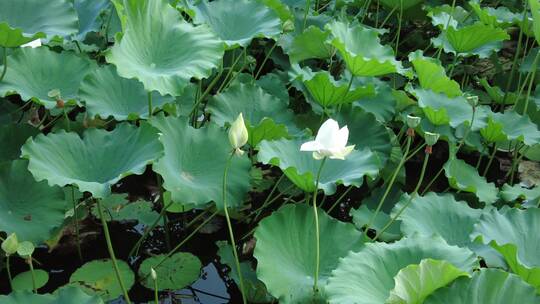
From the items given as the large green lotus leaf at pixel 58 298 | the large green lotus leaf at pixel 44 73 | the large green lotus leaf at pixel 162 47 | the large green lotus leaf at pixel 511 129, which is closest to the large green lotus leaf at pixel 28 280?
the large green lotus leaf at pixel 58 298

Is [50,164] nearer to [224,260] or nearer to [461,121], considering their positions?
[224,260]

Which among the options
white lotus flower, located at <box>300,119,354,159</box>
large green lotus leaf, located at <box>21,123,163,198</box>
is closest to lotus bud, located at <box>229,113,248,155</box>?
white lotus flower, located at <box>300,119,354,159</box>

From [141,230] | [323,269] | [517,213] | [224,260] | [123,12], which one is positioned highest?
[123,12]

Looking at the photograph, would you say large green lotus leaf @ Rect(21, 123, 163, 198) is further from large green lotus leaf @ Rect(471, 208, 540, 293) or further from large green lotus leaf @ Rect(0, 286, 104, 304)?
large green lotus leaf @ Rect(471, 208, 540, 293)

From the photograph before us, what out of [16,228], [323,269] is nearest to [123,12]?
[16,228]

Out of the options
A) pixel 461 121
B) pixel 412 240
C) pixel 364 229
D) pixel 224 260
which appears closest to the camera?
pixel 412 240

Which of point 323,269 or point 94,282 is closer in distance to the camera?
point 323,269

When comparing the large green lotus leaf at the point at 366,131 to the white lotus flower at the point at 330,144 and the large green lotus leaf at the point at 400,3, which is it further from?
the large green lotus leaf at the point at 400,3

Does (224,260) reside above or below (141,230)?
above
